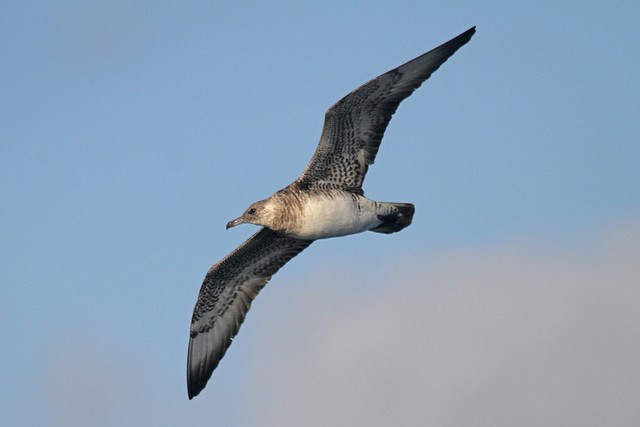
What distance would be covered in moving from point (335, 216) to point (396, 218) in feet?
4.64

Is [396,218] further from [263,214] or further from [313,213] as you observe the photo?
[263,214]

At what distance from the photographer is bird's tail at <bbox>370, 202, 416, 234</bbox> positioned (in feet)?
53.5

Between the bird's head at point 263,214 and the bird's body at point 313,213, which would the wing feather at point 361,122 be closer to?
the bird's body at point 313,213

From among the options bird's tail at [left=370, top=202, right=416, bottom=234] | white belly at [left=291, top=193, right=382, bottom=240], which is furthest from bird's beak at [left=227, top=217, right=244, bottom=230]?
bird's tail at [left=370, top=202, right=416, bottom=234]

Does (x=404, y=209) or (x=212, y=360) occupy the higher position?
(x=404, y=209)

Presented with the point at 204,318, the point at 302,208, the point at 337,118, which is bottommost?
the point at 204,318

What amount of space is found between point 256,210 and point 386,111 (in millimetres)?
2692

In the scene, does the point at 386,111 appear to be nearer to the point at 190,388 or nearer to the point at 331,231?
the point at 331,231

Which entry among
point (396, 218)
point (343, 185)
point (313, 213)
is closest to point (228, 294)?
point (313, 213)

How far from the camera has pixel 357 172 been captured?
52.7 ft

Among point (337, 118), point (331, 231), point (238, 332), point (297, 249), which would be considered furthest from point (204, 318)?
point (337, 118)

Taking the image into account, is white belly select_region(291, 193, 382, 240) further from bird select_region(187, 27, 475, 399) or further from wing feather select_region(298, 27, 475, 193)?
wing feather select_region(298, 27, 475, 193)

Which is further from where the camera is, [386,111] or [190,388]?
[190,388]

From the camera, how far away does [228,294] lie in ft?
58.2
